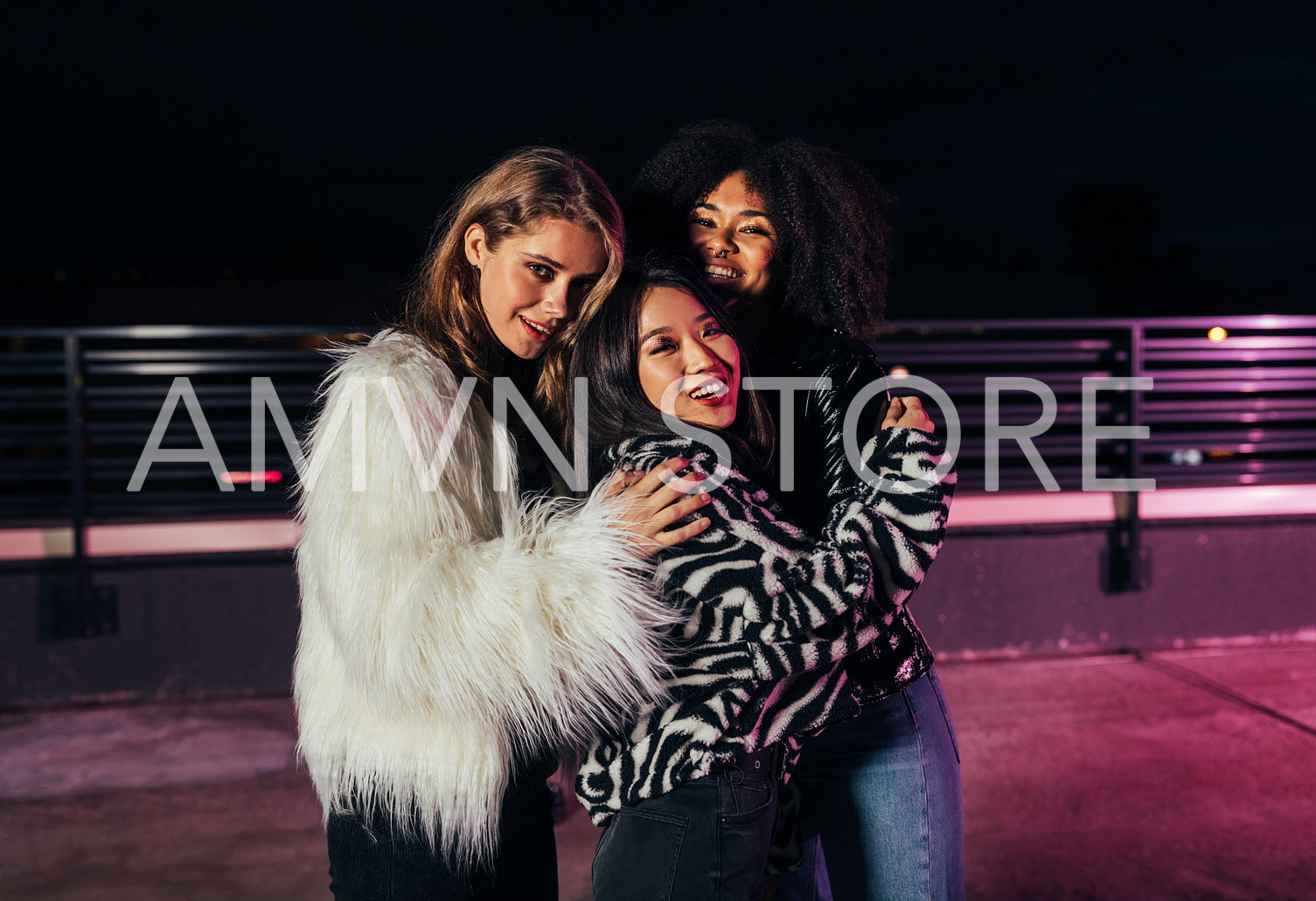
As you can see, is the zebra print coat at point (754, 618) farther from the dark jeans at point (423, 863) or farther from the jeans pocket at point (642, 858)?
the dark jeans at point (423, 863)

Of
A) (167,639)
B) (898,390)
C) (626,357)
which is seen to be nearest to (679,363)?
(626,357)

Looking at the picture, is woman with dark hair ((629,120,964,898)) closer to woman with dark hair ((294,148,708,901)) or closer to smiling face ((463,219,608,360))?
smiling face ((463,219,608,360))

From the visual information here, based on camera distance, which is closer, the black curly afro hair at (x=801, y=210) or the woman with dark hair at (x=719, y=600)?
the woman with dark hair at (x=719, y=600)

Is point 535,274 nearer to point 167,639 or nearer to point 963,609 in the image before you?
point 167,639

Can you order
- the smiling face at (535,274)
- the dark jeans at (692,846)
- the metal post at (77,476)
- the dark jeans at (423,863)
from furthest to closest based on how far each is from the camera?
the metal post at (77,476)
the smiling face at (535,274)
the dark jeans at (423,863)
the dark jeans at (692,846)

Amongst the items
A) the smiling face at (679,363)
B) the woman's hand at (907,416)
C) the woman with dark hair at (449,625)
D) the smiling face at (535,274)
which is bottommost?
the woman with dark hair at (449,625)

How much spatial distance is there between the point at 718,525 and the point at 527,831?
0.71m

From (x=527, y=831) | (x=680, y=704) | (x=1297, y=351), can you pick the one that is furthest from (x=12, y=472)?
(x=1297, y=351)

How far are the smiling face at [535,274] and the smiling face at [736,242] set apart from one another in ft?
0.98

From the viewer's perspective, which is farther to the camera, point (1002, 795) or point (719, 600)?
point (1002, 795)

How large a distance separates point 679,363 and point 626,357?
0.10m

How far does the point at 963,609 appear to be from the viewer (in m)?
5.05

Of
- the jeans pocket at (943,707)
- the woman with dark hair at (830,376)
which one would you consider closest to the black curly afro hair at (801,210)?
the woman with dark hair at (830,376)

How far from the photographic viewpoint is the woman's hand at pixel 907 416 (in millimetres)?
1655
